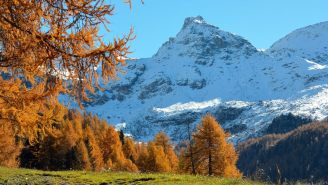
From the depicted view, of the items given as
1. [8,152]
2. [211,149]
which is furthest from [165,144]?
[8,152]

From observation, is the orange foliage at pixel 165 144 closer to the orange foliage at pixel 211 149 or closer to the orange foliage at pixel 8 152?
the orange foliage at pixel 211 149

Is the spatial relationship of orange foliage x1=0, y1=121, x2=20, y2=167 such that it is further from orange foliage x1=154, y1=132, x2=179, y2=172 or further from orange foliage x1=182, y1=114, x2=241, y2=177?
orange foliage x1=154, y1=132, x2=179, y2=172

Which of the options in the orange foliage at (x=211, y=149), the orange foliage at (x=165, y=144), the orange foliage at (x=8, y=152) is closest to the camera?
the orange foliage at (x=211, y=149)

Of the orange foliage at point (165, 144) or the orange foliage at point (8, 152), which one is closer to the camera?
the orange foliage at point (8, 152)

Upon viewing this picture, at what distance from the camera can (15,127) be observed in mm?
11812

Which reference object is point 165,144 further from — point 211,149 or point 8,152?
point 8,152

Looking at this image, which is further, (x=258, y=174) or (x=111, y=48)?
(x=258, y=174)

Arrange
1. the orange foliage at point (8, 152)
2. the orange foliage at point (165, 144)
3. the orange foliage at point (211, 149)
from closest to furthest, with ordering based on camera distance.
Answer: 1. the orange foliage at point (211, 149)
2. the orange foliage at point (8, 152)
3. the orange foliage at point (165, 144)


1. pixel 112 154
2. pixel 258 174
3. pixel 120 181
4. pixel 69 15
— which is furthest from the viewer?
pixel 112 154

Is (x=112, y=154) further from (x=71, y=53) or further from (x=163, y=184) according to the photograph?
(x=71, y=53)

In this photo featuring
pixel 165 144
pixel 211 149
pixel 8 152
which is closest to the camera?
pixel 211 149

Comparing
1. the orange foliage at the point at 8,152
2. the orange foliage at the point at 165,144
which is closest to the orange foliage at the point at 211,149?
the orange foliage at the point at 8,152

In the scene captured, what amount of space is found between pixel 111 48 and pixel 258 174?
26.6 ft

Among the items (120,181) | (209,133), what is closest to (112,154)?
(209,133)
